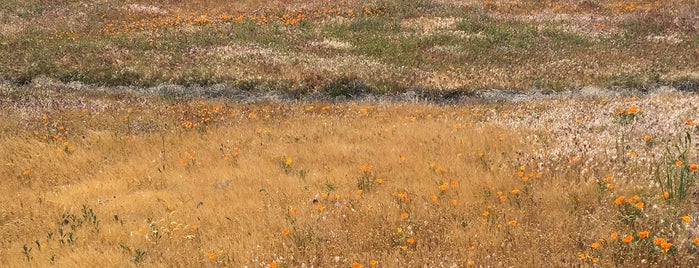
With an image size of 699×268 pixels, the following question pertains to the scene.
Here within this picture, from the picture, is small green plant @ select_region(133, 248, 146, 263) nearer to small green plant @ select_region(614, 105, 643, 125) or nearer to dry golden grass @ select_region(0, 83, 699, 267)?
dry golden grass @ select_region(0, 83, 699, 267)

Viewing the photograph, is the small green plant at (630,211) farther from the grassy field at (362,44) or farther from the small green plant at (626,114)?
the grassy field at (362,44)

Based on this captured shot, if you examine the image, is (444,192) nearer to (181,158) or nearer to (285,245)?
(285,245)

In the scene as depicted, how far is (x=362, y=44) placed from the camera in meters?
23.0

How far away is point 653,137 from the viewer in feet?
22.8

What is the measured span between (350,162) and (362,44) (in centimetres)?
1577

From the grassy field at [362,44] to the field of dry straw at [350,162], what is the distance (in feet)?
0.52

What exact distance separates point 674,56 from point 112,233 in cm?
2182

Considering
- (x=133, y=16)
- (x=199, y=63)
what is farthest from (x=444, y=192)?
(x=133, y=16)

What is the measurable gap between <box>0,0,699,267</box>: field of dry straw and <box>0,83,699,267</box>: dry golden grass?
0.03 metres

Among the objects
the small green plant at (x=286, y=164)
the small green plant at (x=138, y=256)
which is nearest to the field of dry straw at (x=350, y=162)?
the small green plant at (x=138, y=256)

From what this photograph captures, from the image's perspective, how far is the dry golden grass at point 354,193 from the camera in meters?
4.83

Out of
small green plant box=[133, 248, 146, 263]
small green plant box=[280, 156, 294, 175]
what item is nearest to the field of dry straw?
small green plant box=[133, 248, 146, 263]

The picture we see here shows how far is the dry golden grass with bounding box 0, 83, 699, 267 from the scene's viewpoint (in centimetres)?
483

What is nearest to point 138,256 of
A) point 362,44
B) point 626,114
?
point 626,114
